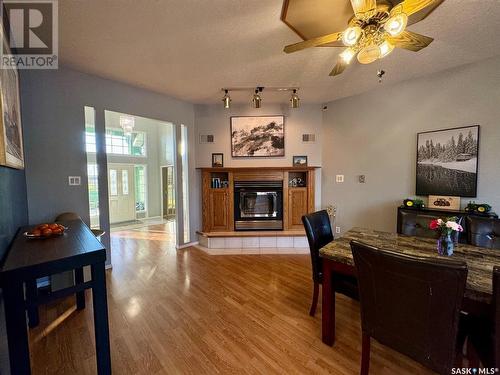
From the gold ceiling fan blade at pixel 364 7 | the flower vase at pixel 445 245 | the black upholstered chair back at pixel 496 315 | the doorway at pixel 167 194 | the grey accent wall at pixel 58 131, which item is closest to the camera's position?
the black upholstered chair back at pixel 496 315

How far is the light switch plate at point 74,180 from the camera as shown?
267cm

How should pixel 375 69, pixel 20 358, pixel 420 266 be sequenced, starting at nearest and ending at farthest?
pixel 420 266
pixel 20 358
pixel 375 69

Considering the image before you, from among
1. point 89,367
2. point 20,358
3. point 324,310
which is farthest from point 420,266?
point 89,367

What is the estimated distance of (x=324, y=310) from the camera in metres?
A: 1.66

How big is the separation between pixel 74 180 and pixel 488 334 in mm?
3943

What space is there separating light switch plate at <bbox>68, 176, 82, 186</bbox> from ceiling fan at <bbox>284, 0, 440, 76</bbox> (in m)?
2.89

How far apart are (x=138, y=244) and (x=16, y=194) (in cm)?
250

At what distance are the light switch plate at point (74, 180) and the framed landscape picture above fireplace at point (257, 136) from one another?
2371 mm

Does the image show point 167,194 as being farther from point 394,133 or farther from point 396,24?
point 396,24

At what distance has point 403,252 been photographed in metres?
1.56

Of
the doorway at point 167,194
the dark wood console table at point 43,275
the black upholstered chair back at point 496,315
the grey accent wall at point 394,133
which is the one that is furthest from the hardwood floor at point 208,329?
the doorway at point 167,194

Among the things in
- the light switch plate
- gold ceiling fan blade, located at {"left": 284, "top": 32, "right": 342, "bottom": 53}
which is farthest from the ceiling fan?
the light switch plate

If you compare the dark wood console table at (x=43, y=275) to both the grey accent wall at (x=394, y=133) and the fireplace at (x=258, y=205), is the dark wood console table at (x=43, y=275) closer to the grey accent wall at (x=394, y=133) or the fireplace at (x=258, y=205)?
the fireplace at (x=258, y=205)

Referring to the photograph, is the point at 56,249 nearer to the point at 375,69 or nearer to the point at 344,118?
the point at 375,69
